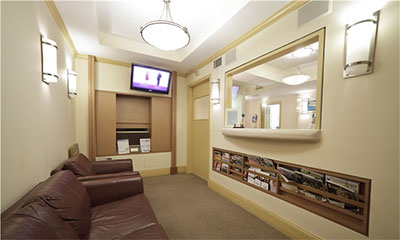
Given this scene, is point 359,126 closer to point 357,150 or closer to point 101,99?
point 357,150

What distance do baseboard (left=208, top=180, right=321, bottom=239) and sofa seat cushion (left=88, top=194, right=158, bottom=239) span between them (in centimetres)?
143

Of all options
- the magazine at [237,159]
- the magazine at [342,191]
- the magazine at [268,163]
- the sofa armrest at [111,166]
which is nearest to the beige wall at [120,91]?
the sofa armrest at [111,166]

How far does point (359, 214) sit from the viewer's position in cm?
124

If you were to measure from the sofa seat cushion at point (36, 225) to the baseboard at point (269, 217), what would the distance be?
2.00 meters

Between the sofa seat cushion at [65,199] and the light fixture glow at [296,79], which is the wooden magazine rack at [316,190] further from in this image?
the light fixture glow at [296,79]

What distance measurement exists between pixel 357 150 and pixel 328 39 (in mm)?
1055

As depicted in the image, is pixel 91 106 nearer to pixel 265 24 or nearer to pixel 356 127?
pixel 265 24

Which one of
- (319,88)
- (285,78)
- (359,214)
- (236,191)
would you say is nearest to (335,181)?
(359,214)

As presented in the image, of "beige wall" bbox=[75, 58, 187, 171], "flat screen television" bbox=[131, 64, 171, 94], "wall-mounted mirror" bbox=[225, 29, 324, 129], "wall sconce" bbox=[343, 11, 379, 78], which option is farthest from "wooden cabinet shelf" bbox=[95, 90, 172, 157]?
"wall sconce" bbox=[343, 11, 379, 78]

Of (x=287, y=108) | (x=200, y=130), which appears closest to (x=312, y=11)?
(x=200, y=130)

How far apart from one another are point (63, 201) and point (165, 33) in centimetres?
183

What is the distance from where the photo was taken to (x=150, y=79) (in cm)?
333

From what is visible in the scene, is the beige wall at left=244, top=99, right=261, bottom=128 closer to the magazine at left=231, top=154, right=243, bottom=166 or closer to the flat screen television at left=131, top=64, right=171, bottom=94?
the magazine at left=231, top=154, right=243, bottom=166

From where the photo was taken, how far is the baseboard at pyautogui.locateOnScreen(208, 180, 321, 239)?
157 cm
